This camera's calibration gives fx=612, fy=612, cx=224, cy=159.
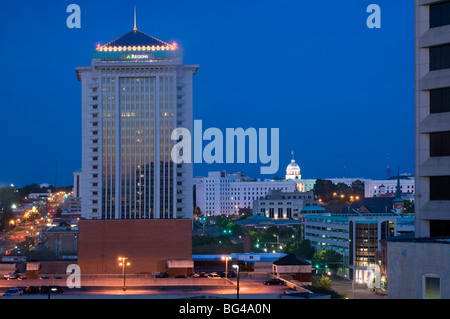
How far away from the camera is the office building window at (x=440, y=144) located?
88.1ft

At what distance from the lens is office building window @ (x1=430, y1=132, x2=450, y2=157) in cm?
2686

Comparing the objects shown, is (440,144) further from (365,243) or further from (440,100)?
(365,243)

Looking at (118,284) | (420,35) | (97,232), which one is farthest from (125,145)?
(420,35)

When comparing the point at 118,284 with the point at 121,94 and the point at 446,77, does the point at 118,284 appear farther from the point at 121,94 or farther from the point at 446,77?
the point at 121,94

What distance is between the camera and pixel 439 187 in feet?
89.4

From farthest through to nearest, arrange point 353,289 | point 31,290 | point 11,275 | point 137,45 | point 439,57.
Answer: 1. point 137,45
2. point 353,289
3. point 11,275
4. point 31,290
5. point 439,57

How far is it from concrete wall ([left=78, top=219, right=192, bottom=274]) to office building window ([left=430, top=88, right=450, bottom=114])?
3261cm

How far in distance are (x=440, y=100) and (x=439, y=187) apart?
12.7ft

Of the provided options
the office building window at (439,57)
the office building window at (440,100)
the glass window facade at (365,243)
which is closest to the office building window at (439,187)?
the office building window at (440,100)

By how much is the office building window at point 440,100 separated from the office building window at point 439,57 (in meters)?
1.10

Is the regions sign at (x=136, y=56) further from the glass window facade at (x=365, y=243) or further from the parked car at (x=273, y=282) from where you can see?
the parked car at (x=273, y=282)

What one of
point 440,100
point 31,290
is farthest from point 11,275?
point 440,100
